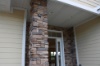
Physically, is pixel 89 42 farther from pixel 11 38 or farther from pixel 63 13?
pixel 11 38

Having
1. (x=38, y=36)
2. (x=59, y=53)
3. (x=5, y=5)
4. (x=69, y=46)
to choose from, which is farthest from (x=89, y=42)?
(x=5, y=5)

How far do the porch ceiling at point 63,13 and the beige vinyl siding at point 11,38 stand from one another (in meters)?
0.41

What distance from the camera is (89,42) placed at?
4.62 m

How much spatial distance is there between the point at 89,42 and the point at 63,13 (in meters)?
1.68

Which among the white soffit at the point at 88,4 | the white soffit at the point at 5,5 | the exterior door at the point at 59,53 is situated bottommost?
Result: the exterior door at the point at 59,53

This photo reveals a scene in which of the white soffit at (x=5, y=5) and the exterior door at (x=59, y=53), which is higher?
the white soffit at (x=5, y=5)

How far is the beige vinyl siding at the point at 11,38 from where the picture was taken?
10.3ft

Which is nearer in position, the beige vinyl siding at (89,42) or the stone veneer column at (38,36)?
the stone veneer column at (38,36)

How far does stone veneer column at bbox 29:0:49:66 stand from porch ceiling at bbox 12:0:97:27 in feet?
1.51

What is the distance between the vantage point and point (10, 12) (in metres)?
3.45

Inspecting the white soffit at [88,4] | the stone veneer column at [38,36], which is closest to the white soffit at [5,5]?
the stone veneer column at [38,36]

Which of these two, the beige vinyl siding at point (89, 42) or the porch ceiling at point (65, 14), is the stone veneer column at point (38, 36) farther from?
the beige vinyl siding at point (89, 42)

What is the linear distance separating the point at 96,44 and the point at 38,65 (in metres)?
2.69

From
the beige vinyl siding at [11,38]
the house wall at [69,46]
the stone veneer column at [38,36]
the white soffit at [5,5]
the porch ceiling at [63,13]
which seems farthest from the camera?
the house wall at [69,46]
